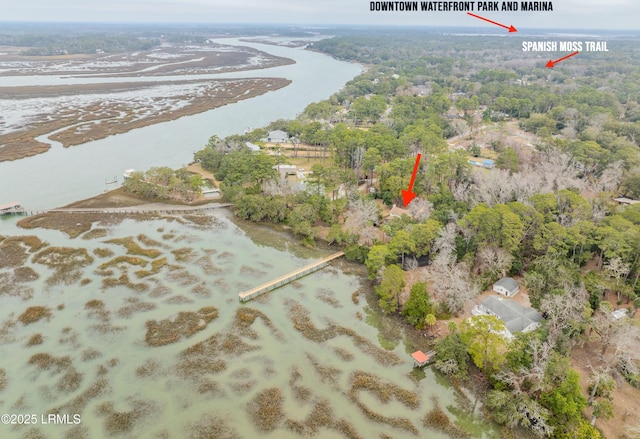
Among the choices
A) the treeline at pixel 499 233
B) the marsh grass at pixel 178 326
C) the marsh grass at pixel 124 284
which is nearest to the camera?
the treeline at pixel 499 233

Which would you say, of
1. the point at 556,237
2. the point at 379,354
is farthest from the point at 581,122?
the point at 379,354

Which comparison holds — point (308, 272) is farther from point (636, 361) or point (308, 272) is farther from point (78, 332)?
point (636, 361)

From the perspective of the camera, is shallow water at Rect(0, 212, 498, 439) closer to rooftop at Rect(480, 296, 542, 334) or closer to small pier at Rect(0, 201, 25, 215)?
rooftop at Rect(480, 296, 542, 334)

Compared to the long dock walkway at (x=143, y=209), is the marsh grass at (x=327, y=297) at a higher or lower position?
lower

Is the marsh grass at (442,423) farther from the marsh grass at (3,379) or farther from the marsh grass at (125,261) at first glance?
the marsh grass at (125,261)

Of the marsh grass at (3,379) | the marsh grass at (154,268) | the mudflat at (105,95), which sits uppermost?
the mudflat at (105,95)

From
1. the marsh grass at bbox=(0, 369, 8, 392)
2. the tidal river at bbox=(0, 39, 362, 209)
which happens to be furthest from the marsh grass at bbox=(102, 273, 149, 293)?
the tidal river at bbox=(0, 39, 362, 209)

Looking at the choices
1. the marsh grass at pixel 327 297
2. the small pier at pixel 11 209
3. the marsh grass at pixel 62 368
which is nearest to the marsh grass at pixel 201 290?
the marsh grass at pixel 327 297

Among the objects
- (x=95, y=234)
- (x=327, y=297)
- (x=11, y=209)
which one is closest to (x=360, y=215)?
(x=327, y=297)
